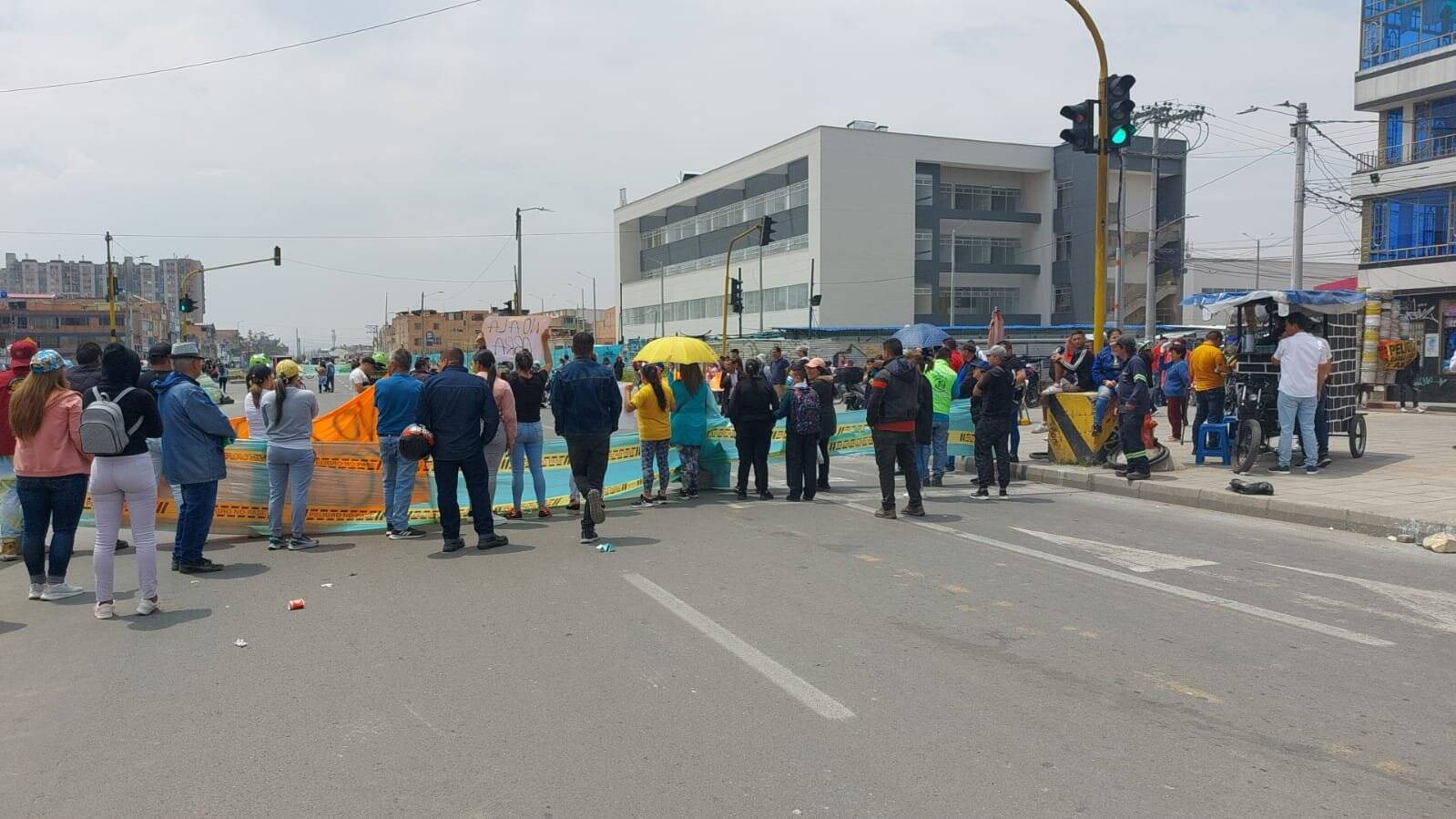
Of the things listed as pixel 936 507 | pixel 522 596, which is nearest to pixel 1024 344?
pixel 936 507

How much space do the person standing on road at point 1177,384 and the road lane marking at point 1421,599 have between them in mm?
9246

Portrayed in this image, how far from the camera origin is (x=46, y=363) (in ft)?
22.7

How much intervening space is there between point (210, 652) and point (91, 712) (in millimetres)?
992

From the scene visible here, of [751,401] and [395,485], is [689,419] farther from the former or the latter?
[395,485]

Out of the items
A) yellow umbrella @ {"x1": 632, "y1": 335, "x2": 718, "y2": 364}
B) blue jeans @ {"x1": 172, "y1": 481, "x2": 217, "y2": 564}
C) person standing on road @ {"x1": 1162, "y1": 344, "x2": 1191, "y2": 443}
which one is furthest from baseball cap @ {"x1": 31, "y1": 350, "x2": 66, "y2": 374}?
person standing on road @ {"x1": 1162, "y1": 344, "x2": 1191, "y2": 443}

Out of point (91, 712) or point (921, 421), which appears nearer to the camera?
point (91, 712)

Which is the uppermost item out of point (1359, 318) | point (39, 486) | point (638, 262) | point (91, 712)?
point (638, 262)

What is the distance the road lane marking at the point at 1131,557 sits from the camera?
314 inches

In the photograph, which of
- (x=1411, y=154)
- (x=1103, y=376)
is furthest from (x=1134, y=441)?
(x=1411, y=154)

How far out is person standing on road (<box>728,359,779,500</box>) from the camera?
11859mm

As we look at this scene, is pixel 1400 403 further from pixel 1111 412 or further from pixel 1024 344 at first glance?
pixel 1024 344

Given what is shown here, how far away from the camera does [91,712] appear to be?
16.1ft

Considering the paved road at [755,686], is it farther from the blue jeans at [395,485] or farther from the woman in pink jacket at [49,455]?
the blue jeans at [395,485]

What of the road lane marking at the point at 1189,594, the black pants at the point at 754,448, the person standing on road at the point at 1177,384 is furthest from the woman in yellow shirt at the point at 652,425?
the person standing on road at the point at 1177,384
